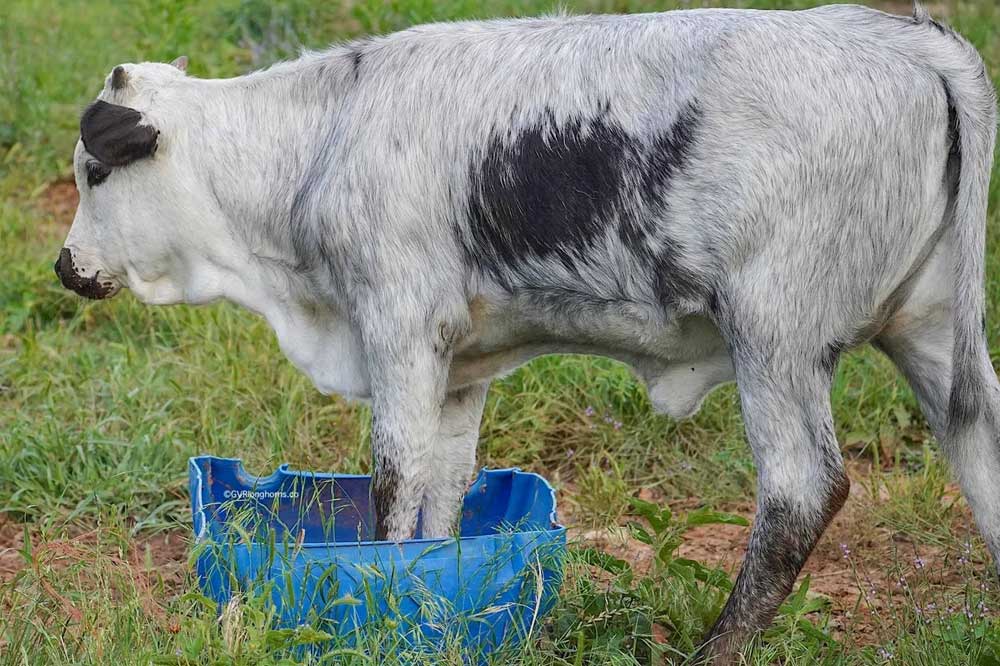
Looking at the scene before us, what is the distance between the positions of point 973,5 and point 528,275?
19.2ft

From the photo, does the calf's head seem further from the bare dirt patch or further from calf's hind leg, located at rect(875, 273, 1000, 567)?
calf's hind leg, located at rect(875, 273, 1000, 567)

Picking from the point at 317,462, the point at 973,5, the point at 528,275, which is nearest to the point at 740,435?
the point at 317,462

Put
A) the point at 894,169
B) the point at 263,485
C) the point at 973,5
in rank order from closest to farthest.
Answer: the point at 894,169
the point at 263,485
the point at 973,5

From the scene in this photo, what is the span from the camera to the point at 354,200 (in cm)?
368

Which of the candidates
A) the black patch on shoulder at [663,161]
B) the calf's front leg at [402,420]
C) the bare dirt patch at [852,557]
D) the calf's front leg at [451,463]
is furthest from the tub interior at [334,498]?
the black patch on shoulder at [663,161]

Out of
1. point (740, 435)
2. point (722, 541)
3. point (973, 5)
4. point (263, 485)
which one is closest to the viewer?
point (263, 485)

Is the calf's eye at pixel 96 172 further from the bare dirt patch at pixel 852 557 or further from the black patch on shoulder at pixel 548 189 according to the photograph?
the bare dirt patch at pixel 852 557

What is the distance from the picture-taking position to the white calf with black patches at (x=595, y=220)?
10.7 feet

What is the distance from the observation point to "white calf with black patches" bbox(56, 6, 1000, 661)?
10.7ft

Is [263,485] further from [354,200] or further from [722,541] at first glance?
[722,541]

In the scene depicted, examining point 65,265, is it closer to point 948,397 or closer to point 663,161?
point 663,161

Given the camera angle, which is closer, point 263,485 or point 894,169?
point 894,169

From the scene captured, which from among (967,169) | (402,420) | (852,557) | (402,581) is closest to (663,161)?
(967,169)

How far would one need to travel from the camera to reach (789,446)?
335 centimetres
